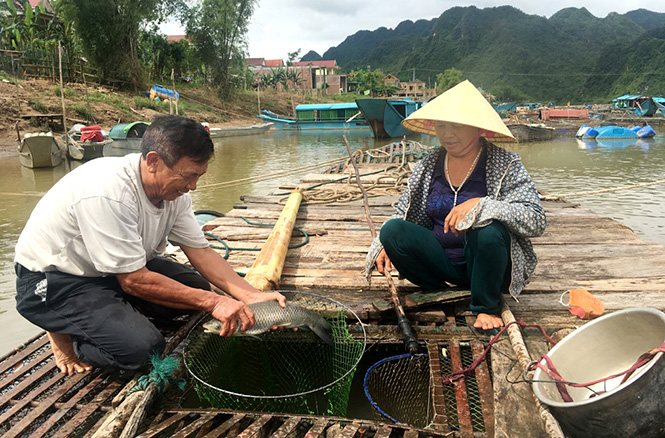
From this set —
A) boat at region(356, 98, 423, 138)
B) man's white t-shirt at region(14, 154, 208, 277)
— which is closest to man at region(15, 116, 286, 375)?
man's white t-shirt at region(14, 154, 208, 277)

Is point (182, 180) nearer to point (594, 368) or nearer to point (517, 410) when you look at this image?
point (517, 410)

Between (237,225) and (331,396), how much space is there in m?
2.64

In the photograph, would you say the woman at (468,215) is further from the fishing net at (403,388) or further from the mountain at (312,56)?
the mountain at (312,56)

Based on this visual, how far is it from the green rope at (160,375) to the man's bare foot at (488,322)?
145cm

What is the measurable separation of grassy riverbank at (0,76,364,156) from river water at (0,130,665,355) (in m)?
3.31

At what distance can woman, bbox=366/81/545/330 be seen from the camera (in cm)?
204

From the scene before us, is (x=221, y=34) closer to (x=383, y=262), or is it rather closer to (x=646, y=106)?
(x=646, y=106)

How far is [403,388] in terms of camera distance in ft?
7.67

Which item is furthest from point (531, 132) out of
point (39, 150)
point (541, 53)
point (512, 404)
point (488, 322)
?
point (541, 53)

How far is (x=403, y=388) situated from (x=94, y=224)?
5.69 feet

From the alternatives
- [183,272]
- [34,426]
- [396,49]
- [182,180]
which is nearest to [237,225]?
[183,272]

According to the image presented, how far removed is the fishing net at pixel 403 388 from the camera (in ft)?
7.44

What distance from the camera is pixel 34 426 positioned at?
1.68 meters

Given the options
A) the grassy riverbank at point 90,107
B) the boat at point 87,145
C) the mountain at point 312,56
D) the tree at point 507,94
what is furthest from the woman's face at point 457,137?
the mountain at point 312,56
